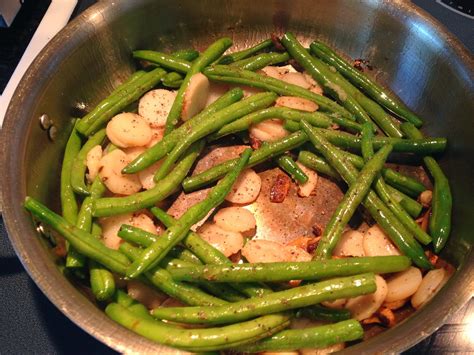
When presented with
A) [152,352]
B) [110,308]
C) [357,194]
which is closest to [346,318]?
[357,194]

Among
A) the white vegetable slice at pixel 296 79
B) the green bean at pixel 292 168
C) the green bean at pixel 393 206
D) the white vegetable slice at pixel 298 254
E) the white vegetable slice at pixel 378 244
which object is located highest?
the white vegetable slice at pixel 296 79

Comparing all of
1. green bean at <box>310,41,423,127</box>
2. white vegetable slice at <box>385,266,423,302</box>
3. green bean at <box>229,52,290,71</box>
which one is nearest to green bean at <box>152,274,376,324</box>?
white vegetable slice at <box>385,266,423,302</box>

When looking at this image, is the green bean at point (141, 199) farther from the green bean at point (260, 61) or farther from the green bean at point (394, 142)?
the green bean at point (260, 61)

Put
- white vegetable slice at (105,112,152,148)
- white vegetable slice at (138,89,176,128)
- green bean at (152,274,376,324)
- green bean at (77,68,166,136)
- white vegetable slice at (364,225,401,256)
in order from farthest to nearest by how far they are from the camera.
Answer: white vegetable slice at (138,89,176,128), green bean at (77,68,166,136), white vegetable slice at (105,112,152,148), white vegetable slice at (364,225,401,256), green bean at (152,274,376,324)

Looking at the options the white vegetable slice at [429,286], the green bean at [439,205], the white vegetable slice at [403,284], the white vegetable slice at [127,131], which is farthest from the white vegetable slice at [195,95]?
the white vegetable slice at [429,286]

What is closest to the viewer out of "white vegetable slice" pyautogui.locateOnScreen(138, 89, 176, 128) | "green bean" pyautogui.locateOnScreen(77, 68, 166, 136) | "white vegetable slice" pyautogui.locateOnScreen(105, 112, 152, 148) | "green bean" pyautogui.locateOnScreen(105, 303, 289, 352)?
"green bean" pyautogui.locateOnScreen(105, 303, 289, 352)

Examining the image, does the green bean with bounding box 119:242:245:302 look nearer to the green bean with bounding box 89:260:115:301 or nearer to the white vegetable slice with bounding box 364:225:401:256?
the green bean with bounding box 89:260:115:301
